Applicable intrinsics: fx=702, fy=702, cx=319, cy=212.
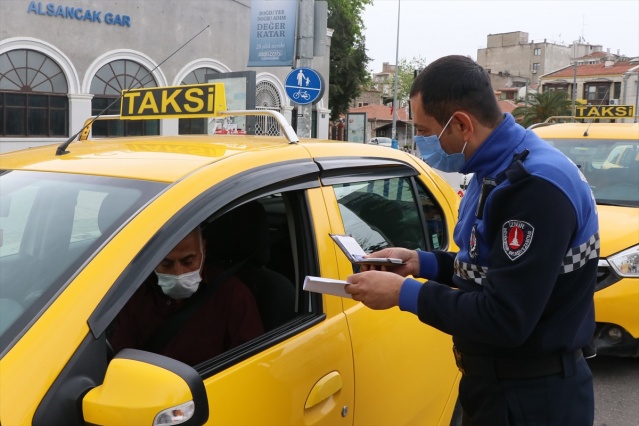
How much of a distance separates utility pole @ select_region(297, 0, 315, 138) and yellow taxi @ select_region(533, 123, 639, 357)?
4.96 m

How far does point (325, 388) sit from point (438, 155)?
2.76 feet

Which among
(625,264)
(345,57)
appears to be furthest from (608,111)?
(345,57)

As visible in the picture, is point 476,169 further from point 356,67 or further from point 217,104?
point 356,67

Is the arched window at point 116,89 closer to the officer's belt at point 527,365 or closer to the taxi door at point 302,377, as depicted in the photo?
the taxi door at point 302,377

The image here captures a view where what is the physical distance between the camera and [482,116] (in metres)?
2.08

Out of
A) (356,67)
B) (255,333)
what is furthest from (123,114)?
(356,67)

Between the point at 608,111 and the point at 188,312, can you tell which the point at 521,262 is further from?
the point at 608,111

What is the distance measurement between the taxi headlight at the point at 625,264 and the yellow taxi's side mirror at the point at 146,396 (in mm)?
4168

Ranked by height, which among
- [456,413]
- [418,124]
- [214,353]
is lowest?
[456,413]

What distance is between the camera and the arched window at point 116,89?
20719 millimetres

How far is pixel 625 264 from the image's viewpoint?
5.00 m

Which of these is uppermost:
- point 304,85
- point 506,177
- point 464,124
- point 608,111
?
point 304,85

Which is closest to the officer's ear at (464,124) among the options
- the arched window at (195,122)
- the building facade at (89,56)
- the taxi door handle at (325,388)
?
the taxi door handle at (325,388)

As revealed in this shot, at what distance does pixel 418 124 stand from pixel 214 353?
1054 mm
